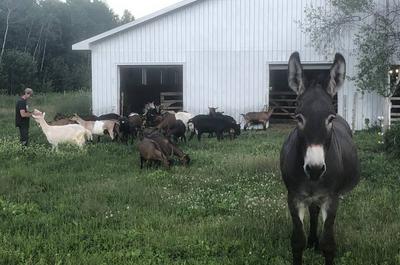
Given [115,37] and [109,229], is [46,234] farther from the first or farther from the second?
[115,37]

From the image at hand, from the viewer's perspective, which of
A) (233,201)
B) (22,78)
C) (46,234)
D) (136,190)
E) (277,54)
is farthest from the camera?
(22,78)

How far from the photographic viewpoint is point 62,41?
6222 centimetres

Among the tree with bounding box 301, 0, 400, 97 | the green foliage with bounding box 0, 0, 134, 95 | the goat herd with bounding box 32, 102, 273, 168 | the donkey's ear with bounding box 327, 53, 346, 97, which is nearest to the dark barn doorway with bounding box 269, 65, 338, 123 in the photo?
the tree with bounding box 301, 0, 400, 97

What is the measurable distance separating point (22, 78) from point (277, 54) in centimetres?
3306

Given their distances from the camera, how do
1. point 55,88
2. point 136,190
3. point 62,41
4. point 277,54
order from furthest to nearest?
point 62,41, point 55,88, point 277,54, point 136,190

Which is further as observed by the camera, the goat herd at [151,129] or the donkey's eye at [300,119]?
the goat herd at [151,129]

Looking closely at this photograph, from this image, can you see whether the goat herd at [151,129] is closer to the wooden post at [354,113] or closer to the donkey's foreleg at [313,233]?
the wooden post at [354,113]

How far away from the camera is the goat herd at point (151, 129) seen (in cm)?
1232

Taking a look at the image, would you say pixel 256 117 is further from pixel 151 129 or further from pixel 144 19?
pixel 151 129

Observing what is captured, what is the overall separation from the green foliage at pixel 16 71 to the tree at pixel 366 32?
108 ft

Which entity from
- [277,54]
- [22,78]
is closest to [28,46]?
[22,78]

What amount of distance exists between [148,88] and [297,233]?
874 inches

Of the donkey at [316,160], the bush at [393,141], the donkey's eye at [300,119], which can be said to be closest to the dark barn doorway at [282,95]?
the bush at [393,141]

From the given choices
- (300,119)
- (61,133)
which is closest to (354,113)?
(61,133)
